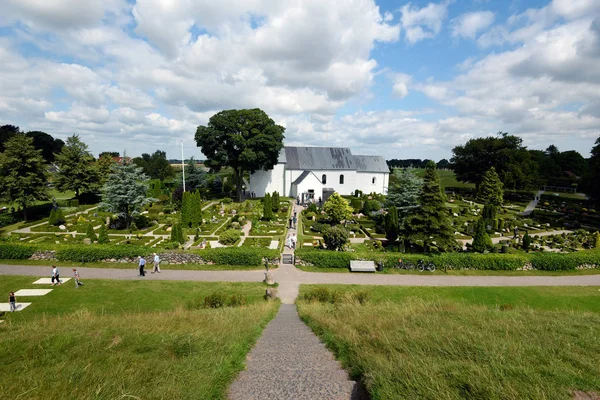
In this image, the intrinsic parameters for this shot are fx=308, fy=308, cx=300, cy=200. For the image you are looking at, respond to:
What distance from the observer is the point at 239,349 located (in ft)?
25.6

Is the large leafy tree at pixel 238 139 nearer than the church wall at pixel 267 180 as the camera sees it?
Yes

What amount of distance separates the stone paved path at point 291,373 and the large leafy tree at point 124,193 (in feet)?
78.1

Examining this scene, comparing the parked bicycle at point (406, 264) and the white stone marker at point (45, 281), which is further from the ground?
the parked bicycle at point (406, 264)

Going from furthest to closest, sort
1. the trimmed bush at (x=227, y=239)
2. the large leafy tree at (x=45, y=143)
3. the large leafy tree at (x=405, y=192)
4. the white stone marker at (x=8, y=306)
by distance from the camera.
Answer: the large leafy tree at (x=45, y=143), the large leafy tree at (x=405, y=192), the trimmed bush at (x=227, y=239), the white stone marker at (x=8, y=306)

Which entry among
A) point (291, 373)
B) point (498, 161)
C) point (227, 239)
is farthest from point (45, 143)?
point (498, 161)

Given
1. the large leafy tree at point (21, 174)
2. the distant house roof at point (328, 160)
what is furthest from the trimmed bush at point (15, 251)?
the distant house roof at point (328, 160)

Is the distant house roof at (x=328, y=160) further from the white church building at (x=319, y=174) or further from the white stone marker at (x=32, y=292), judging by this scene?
the white stone marker at (x=32, y=292)

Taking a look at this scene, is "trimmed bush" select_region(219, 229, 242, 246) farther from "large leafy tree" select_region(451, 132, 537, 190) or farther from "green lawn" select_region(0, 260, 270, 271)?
"large leafy tree" select_region(451, 132, 537, 190)

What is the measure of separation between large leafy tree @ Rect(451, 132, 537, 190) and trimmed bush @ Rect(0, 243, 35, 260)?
59.4 meters

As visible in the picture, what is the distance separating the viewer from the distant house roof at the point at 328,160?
5262 centimetres

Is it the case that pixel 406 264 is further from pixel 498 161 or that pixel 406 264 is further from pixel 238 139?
pixel 498 161

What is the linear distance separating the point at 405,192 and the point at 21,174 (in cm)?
3865

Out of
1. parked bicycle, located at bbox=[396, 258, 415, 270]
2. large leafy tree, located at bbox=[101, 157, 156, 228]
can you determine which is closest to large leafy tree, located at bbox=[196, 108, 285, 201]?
large leafy tree, located at bbox=[101, 157, 156, 228]

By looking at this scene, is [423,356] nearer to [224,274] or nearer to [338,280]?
[338,280]
